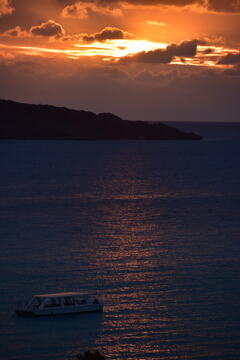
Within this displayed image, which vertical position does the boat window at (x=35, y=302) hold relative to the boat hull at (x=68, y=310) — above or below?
above

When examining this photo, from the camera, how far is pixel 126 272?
4888 cm

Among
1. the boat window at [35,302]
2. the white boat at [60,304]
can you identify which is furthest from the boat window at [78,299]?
the boat window at [35,302]

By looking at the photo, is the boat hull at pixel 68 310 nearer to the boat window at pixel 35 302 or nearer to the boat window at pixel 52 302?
the boat window at pixel 52 302

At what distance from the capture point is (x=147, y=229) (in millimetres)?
67688

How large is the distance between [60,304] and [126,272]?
9318 millimetres

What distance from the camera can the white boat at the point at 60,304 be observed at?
40062 mm

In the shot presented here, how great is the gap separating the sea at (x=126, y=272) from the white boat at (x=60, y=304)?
0.45 m

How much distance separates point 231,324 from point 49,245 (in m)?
22.7

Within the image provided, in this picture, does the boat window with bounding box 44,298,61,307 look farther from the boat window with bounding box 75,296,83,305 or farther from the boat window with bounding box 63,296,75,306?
the boat window with bounding box 75,296,83,305

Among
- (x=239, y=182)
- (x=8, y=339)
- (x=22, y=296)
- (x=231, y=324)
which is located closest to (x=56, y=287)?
(x=22, y=296)

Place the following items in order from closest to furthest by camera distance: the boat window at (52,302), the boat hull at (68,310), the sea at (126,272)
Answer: the sea at (126,272) < the boat hull at (68,310) < the boat window at (52,302)

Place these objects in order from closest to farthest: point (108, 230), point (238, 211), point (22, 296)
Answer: point (22, 296) < point (108, 230) < point (238, 211)

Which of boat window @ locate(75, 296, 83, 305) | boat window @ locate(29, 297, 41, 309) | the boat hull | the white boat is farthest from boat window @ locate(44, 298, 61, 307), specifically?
boat window @ locate(75, 296, 83, 305)

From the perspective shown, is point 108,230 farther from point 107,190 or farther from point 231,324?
point 107,190
